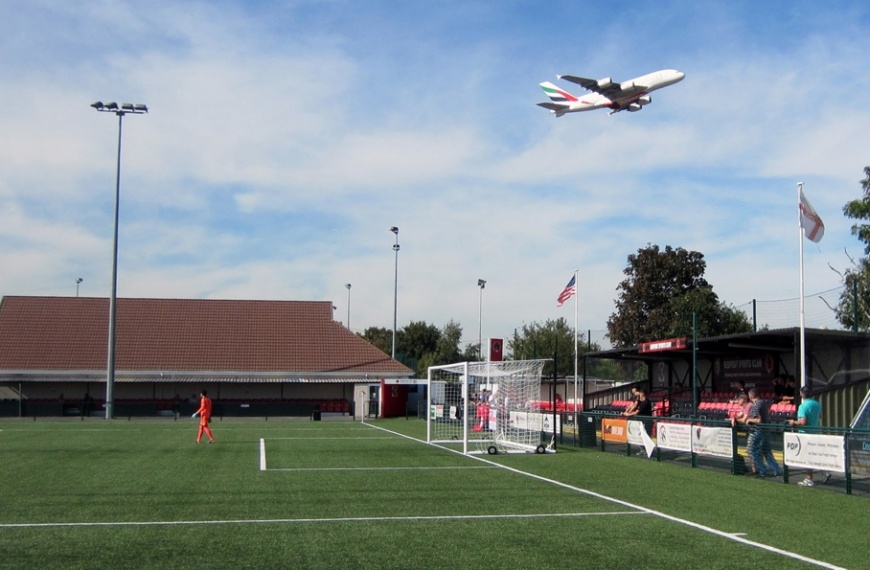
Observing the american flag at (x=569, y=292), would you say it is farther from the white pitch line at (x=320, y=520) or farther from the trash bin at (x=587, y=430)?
the white pitch line at (x=320, y=520)

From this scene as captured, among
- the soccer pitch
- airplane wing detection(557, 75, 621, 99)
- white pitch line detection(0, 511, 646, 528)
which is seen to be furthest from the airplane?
white pitch line detection(0, 511, 646, 528)

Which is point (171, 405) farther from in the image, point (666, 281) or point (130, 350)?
point (666, 281)

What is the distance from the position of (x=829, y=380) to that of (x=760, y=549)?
19.4 metres

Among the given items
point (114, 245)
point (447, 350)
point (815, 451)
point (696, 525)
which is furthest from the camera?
point (447, 350)

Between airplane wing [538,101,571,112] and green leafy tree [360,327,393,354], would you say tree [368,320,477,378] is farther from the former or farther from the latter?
airplane wing [538,101,571,112]

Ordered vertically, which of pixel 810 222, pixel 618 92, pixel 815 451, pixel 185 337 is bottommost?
pixel 815 451

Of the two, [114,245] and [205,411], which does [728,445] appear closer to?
[205,411]

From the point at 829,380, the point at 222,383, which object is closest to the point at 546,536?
the point at 829,380

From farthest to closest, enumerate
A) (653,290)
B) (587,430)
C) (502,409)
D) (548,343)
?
(548,343) < (653,290) < (502,409) < (587,430)

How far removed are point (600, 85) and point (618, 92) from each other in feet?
2.38

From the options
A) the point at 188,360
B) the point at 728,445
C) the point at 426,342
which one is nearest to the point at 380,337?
the point at 426,342

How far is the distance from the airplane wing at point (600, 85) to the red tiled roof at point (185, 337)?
31.0m

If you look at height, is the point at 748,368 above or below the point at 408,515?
above

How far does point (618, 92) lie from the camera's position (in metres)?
31.5
